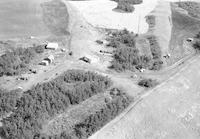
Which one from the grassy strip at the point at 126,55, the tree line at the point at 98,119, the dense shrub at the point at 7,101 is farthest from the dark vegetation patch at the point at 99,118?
the grassy strip at the point at 126,55

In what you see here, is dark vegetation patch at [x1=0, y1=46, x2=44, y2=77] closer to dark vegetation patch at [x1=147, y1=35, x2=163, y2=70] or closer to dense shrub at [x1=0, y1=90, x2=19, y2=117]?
dense shrub at [x1=0, y1=90, x2=19, y2=117]

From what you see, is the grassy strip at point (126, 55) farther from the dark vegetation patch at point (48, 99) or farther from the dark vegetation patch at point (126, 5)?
the dark vegetation patch at point (126, 5)

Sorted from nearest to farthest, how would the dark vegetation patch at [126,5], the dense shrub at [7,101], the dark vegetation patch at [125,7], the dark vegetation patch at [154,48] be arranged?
the dense shrub at [7,101]
the dark vegetation patch at [154,48]
the dark vegetation patch at [125,7]
the dark vegetation patch at [126,5]

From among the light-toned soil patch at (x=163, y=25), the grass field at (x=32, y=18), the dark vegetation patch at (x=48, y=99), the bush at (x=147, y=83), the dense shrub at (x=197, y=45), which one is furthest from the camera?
the grass field at (x=32, y=18)

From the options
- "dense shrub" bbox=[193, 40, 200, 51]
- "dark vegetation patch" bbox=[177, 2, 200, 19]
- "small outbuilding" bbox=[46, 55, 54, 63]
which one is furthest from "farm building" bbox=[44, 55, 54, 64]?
"dark vegetation patch" bbox=[177, 2, 200, 19]

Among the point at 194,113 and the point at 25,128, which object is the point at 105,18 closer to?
the point at 194,113
